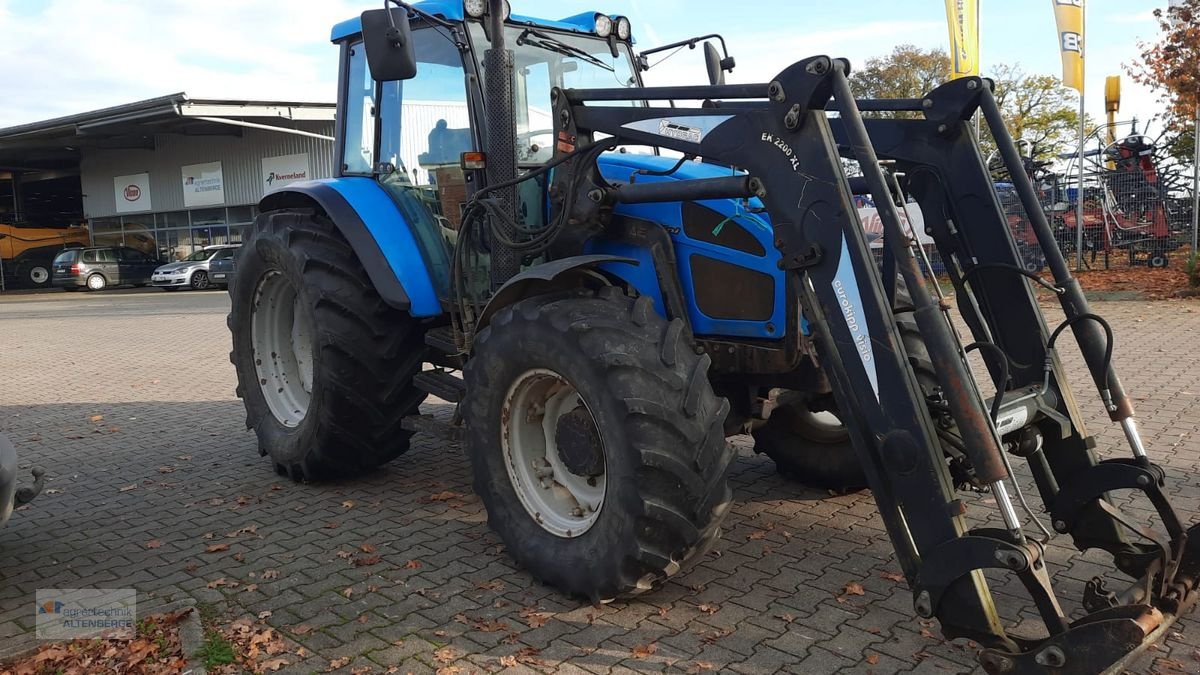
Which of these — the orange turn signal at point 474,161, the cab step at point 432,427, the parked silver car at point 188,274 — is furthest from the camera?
the parked silver car at point 188,274

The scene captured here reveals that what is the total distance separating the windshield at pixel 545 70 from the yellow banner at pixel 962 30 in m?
9.03

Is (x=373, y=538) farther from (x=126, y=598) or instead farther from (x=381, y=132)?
(x=381, y=132)

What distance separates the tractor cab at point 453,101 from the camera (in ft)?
15.9

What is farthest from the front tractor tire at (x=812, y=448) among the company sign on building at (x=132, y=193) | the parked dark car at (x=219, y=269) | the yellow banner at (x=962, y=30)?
the company sign on building at (x=132, y=193)

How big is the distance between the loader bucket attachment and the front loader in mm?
12

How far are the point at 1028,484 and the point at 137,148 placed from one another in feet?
118

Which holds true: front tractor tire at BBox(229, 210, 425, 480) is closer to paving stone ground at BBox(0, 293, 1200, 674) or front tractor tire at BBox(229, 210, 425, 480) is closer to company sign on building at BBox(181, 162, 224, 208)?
paving stone ground at BBox(0, 293, 1200, 674)

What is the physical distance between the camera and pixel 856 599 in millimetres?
3840

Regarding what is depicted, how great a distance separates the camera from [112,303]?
79.4 feet

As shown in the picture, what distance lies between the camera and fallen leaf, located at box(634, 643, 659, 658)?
3.40 m

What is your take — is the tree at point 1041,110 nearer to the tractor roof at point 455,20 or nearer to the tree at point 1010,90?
the tree at point 1010,90

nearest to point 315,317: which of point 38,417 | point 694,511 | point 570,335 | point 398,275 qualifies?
point 398,275

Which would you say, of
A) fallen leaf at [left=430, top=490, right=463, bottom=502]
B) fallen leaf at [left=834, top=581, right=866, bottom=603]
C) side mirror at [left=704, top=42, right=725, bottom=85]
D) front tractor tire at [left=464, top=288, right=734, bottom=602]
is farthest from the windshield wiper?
fallen leaf at [left=834, top=581, right=866, bottom=603]

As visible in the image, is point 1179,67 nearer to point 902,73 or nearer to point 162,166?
point 902,73
